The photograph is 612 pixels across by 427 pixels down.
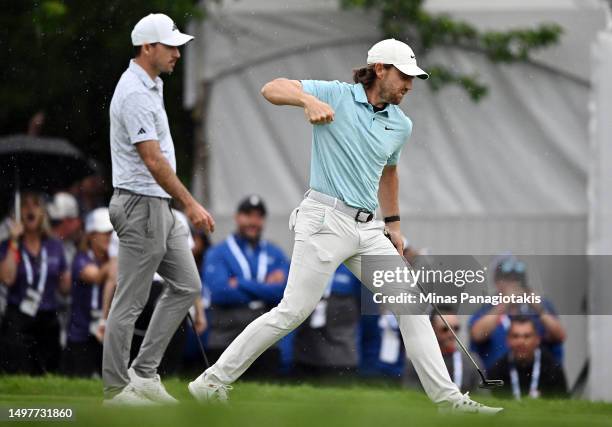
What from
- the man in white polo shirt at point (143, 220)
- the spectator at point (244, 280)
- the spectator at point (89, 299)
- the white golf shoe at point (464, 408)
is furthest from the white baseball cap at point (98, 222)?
the white golf shoe at point (464, 408)

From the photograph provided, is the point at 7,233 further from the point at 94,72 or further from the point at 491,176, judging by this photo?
the point at 491,176

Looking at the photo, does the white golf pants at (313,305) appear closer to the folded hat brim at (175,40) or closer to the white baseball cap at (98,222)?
the folded hat brim at (175,40)

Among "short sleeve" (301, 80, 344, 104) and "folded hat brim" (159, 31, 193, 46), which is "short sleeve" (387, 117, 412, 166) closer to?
"short sleeve" (301, 80, 344, 104)

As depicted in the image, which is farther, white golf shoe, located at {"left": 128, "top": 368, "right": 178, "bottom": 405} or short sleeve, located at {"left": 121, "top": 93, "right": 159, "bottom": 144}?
white golf shoe, located at {"left": 128, "top": 368, "right": 178, "bottom": 405}

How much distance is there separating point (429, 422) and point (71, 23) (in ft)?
21.4

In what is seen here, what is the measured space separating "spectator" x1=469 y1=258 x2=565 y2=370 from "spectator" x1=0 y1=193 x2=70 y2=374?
3414mm

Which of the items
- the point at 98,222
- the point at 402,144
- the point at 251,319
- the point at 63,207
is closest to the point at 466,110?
the point at 251,319

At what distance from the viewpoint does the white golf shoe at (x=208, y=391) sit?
28.2 ft

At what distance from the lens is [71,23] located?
12898 mm

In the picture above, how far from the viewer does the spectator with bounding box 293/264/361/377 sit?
12430 millimetres

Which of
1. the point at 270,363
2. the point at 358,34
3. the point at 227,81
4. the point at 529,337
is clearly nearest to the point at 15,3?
the point at 227,81

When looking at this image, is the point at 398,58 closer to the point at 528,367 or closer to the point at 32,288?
the point at 528,367

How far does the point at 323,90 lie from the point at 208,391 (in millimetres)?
1786

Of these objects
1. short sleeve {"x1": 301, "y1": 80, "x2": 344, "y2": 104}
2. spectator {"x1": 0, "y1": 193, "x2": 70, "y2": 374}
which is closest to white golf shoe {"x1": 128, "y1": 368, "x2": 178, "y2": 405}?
short sleeve {"x1": 301, "y1": 80, "x2": 344, "y2": 104}
